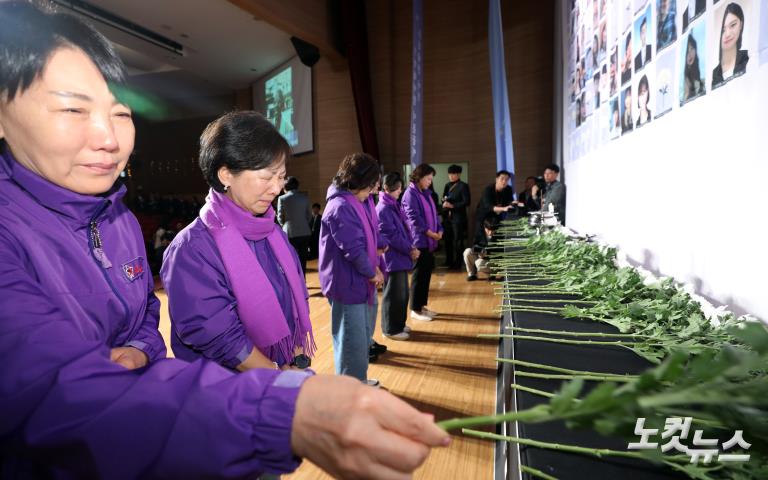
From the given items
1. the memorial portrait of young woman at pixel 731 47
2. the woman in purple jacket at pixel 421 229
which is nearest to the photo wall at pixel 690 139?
the memorial portrait of young woman at pixel 731 47

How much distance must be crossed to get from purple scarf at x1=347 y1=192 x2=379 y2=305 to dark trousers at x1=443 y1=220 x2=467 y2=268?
4.17 m

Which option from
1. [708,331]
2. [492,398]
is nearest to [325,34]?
[492,398]

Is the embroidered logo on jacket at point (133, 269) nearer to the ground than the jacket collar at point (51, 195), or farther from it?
nearer to the ground

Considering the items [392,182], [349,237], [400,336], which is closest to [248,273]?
[349,237]

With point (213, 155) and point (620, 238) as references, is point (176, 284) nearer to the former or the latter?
point (213, 155)

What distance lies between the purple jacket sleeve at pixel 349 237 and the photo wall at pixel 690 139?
5.19 feet

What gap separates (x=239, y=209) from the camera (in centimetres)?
134

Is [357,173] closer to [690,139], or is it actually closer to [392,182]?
[392,182]

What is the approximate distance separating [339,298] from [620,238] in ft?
6.13

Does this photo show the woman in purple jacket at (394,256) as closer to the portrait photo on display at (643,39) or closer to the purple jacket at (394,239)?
the purple jacket at (394,239)

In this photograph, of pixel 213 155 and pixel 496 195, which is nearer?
pixel 213 155

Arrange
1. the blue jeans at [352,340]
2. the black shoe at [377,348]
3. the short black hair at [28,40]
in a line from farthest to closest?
the black shoe at [377,348] < the blue jeans at [352,340] < the short black hair at [28,40]

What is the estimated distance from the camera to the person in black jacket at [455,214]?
655 cm

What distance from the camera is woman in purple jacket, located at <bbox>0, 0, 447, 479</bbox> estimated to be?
45 cm
